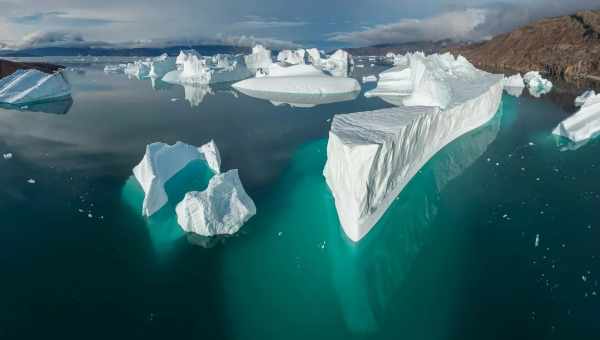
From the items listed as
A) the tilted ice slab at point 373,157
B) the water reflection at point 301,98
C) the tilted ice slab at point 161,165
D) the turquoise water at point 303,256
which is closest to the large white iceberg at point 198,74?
the water reflection at point 301,98

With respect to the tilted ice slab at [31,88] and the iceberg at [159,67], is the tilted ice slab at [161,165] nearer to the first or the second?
the tilted ice slab at [31,88]

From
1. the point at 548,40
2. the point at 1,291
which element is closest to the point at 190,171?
the point at 1,291

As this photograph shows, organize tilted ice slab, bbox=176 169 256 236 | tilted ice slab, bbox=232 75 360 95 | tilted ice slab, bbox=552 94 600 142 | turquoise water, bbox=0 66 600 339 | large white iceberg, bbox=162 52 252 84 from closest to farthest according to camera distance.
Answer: turquoise water, bbox=0 66 600 339
tilted ice slab, bbox=176 169 256 236
tilted ice slab, bbox=552 94 600 142
tilted ice slab, bbox=232 75 360 95
large white iceberg, bbox=162 52 252 84

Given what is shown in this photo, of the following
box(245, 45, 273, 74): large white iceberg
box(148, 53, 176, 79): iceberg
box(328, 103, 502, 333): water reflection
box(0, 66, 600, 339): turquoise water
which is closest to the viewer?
box(0, 66, 600, 339): turquoise water

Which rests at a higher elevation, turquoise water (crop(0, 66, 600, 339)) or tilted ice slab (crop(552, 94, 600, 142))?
tilted ice slab (crop(552, 94, 600, 142))

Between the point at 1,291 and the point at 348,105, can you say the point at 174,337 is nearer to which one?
the point at 1,291

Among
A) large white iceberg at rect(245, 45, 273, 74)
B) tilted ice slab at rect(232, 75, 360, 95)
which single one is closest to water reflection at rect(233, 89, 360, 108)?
tilted ice slab at rect(232, 75, 360, 95)

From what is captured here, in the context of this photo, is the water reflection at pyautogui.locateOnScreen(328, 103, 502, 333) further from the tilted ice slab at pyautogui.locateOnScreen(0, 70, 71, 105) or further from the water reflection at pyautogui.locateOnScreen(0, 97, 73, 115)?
the tilted ice slab at pyautogui.locateOnScreen(0, 70, 71, 105)

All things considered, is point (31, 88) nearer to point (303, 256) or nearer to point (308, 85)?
point (308, 85)

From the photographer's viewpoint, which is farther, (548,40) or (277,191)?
(548,40)
